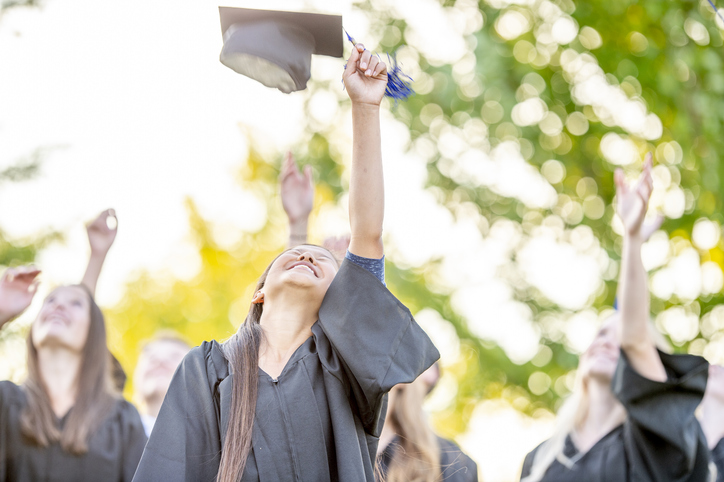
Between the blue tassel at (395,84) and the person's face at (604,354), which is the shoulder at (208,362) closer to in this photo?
the blue tassel at (395,84)

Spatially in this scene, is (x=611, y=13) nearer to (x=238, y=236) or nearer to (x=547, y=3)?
(x=547, y=3)

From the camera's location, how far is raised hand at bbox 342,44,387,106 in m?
2.42

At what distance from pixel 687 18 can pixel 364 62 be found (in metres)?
4.26

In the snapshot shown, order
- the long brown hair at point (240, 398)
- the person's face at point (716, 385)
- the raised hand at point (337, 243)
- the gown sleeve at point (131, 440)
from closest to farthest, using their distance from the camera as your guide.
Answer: the long brown hair at point (240, 398) → the raised hand at point (337, 243) → the gown sleeve at point (131, 440) → the person's face at point (716, 385)

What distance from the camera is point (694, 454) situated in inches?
149

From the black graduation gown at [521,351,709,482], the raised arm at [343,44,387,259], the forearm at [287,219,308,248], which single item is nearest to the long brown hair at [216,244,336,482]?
the raised arm at [343,44,387,259]

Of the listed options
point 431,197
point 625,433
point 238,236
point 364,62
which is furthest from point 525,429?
point 364,62

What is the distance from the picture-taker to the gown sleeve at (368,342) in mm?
2299

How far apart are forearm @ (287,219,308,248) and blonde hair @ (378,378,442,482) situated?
3.76 feet

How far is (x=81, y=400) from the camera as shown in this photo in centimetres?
372

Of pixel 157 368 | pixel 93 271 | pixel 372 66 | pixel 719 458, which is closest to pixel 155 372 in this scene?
pixel 157 368

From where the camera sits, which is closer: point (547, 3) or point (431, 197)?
point (547, 3)

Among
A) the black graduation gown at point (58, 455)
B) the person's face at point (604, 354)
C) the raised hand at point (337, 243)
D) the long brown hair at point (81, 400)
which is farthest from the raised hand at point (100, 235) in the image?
the person's face at point (604, 354)

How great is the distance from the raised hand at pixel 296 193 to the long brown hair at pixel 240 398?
52.1 inches
